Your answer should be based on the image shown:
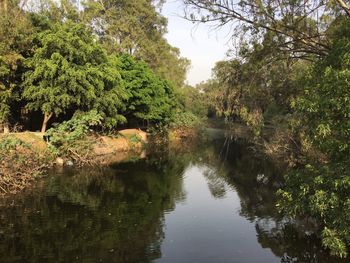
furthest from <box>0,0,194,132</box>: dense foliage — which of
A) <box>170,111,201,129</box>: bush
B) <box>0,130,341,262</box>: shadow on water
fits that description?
<box>170,111,201,129</box>: bush

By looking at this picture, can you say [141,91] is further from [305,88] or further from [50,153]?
[305,88]

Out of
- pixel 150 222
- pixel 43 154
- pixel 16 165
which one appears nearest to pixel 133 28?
pixel 43 154

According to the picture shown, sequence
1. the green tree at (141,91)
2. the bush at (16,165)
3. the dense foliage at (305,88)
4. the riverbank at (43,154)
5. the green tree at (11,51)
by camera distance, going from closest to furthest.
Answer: the dense foliage at (305,88) < the bush at (16,165) < the riverbank at (43,154) < the green tree at (11,51) < the green tree at (141,91)

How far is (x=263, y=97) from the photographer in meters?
15.5

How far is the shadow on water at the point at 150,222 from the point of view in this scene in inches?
478

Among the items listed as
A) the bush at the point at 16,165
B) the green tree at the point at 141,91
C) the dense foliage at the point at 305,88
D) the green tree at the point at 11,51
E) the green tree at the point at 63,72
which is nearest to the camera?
the dense foliage at the point at 305,88

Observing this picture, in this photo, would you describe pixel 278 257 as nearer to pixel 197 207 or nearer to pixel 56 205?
pixel 197 207

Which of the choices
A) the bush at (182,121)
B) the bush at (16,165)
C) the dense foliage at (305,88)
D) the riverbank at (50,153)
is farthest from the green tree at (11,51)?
the bush at (182,121)

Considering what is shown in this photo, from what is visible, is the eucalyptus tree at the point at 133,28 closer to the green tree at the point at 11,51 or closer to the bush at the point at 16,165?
the green tree at the point at 11,51

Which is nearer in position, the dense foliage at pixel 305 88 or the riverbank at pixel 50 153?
the dense foliage at pixel 305 88

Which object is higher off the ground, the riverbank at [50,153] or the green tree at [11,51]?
the green tree at [11,51]

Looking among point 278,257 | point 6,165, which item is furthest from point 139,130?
point 278,257

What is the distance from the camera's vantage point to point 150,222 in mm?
15016

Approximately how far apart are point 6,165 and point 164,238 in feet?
29.7
